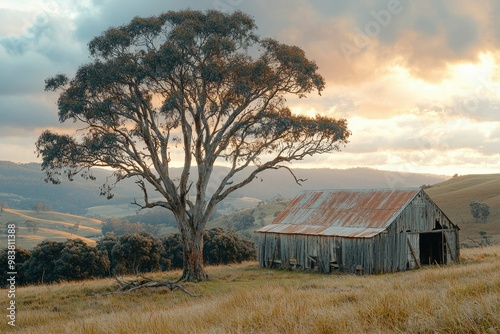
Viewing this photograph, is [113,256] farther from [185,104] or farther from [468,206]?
[468,206]

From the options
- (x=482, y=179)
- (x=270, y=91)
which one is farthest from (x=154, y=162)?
(x=482, y=179)

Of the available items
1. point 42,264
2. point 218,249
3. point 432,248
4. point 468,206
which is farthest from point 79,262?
point 468,206

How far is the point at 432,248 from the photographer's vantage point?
39344 millimetres

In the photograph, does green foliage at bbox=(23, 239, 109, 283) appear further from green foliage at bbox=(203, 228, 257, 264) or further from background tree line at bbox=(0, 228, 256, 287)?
green foliage at bbox=(203, 228, 257, 264)

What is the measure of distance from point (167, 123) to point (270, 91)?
720cm

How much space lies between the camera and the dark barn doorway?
38344mm

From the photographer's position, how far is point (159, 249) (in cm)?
5084

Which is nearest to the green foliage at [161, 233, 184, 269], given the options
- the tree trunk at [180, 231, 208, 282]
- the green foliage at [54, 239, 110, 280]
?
the green foliage at [54, 239, 110, 280]

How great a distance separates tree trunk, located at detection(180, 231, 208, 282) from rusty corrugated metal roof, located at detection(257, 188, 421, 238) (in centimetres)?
972

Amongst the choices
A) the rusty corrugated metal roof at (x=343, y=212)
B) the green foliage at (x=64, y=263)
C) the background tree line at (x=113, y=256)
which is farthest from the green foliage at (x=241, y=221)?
the rusty corrugated metal roof at (x=343, y=212)

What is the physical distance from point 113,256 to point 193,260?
22.1 meters

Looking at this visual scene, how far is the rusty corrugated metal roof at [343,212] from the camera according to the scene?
3425cm

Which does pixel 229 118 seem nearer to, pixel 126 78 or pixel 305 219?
pixel 126 78

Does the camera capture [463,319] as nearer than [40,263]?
Yes
